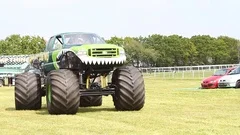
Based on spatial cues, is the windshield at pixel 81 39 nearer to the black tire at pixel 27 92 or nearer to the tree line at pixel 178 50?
the black tire at pixel 27 92

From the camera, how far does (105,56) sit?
42.5ft

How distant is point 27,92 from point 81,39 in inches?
83.7

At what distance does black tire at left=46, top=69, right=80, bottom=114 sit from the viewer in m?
12.4

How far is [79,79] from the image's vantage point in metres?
13.7

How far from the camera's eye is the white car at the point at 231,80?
92.8ft

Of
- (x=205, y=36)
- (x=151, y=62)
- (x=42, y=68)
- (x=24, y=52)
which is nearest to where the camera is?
(x=42, y=68)

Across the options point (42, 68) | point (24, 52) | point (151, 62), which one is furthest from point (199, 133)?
point (151, 62)

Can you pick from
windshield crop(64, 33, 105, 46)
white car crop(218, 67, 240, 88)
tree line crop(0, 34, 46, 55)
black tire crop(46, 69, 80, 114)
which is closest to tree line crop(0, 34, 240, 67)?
tree line crop(0, 34, 46, 55)

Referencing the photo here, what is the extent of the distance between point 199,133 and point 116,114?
413cm

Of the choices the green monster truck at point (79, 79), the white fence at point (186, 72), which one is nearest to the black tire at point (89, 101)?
the green monster truck at point (79, 79)

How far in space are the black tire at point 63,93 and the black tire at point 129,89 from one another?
123cm

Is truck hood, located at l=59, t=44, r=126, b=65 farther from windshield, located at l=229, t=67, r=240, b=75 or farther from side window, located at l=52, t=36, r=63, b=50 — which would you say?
windshield, located at l=229, t=67, r=240, b=75

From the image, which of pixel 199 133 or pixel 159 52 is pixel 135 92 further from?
pixel 159 52

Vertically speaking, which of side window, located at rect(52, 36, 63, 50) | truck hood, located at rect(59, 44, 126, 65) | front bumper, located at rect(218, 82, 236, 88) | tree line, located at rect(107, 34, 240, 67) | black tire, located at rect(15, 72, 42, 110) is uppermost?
tree line, located at rect(107, 34, 240, 67)
